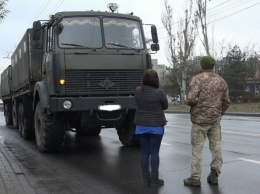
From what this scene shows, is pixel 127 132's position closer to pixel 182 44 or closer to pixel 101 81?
pixel 101 81

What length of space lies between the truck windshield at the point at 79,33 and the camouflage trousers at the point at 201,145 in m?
3.94

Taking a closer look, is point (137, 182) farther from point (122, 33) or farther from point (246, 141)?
point (246, 141)

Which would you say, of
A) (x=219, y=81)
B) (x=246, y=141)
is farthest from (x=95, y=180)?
(x=246, y=141)

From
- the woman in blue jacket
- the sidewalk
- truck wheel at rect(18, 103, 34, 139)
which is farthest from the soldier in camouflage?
truck wheel at rect(18, 103, 34, 139)

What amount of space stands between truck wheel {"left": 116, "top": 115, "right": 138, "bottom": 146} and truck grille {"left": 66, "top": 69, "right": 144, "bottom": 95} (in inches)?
Answer: 54.4

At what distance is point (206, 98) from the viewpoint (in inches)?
247

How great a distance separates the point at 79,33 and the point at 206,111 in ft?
14.0

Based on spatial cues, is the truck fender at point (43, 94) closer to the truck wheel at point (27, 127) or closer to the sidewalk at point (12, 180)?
the sidewalk at point (12, 180)

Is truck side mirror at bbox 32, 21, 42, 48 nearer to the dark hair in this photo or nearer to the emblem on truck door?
the emblem on truck door

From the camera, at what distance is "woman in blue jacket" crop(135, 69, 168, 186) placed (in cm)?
638

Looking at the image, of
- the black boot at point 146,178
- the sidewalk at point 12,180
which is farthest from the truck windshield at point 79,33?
the black boot at point 146,178

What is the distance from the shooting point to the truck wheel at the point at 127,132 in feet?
35.0

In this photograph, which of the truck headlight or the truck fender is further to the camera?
the truck fender

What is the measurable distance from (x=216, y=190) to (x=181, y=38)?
41.0 meters
